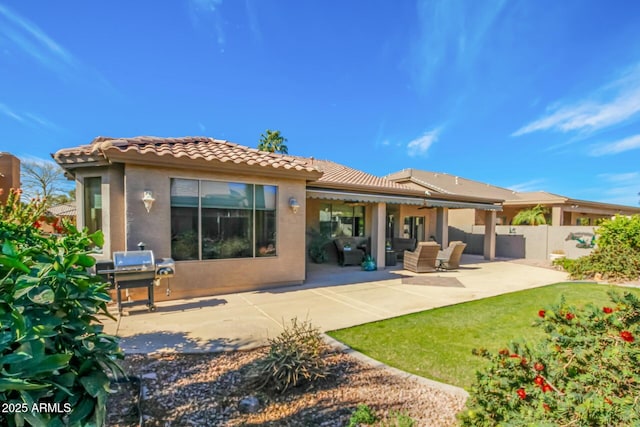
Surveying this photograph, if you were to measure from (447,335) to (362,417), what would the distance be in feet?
12.2

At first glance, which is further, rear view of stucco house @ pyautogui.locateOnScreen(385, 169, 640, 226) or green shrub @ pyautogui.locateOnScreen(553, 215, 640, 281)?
rear view of stucco house @ pyautogui.locateOnScreen(385, 169, 640, 226)

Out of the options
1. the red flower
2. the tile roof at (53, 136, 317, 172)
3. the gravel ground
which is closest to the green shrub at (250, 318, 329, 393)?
the gravel ground

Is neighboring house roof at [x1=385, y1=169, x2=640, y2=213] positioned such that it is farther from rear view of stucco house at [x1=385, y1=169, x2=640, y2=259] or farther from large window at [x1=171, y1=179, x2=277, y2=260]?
large window at [x1=171, y1=179, x2=277, y2=260]

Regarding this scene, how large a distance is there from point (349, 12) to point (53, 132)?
35.7 meters

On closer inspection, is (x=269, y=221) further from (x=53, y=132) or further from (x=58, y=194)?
(x=58, y=194)

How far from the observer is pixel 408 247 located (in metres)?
18.2

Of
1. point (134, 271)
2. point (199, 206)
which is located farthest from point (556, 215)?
point (134, 271)

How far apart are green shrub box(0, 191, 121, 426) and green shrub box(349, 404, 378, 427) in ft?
8.80

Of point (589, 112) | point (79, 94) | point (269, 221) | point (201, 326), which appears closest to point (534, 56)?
point (589, 112)

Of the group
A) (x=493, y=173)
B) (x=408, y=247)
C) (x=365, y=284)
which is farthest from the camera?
(x=493, y=173)

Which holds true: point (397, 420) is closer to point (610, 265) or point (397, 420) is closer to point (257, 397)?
point (257, 397)

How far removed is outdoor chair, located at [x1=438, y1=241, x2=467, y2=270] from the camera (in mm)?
14703

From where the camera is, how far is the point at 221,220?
9.59 meters

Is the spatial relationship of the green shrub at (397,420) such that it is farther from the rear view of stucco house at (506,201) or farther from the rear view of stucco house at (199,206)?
the rear view of stucco house at (506,201)
